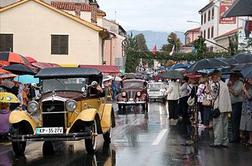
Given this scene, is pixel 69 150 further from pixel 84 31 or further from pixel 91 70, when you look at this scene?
pixel 84 31

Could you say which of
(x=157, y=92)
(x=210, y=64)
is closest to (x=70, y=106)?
(x=210, y=64)

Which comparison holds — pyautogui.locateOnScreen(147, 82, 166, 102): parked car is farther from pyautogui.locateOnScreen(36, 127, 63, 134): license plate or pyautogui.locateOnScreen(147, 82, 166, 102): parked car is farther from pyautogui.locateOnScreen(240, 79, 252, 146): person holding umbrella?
pyautogui.locateOnScreen(36, 127, 63, 134): license plate

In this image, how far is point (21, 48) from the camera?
45.8 metres

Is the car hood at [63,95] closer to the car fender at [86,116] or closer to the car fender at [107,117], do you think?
the car fender at [86,116]

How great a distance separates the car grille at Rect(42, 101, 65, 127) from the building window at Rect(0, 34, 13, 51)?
34.0 meters

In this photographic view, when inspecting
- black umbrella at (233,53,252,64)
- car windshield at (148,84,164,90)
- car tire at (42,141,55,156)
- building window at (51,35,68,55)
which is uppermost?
building window at (51,35,68,55)

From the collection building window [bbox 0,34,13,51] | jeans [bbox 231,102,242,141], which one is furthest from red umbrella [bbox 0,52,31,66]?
building window [bbox 0,34,13,51]

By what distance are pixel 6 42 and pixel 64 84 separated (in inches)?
1301

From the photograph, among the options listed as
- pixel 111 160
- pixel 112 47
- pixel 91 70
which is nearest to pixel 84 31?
pixel 112 47

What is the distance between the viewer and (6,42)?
45.6 m

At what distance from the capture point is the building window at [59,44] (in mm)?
45875

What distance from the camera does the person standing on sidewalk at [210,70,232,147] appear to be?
45.3ft

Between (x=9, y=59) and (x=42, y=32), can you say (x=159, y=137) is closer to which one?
(x=9, y=59)

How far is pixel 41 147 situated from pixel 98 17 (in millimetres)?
48668
